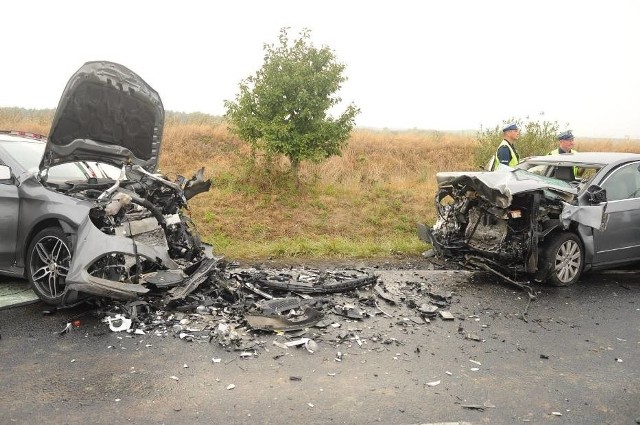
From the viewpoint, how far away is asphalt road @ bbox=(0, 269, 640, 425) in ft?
11.4

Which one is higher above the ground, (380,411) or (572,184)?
(572,184)

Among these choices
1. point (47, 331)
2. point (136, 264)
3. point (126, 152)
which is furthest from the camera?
point (126, 152)

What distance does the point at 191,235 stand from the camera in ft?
20.5

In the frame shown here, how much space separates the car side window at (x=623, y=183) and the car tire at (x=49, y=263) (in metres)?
6.95

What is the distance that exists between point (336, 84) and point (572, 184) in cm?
599

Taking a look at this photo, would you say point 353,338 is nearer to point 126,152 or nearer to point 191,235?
point 191,235

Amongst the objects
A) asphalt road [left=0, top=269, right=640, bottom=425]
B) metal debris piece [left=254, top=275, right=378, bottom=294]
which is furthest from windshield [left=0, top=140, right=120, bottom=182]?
metal debris piece [left=254, top=275, right=378, bottom=294]

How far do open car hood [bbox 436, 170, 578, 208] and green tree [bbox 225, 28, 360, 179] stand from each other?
498 cm

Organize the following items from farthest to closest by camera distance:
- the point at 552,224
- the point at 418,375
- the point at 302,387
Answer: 1. the point at 552,224
2. the point at 418,375
3. the point at 302,387

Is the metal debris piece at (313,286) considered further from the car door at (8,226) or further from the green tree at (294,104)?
the green tree at (294,104)

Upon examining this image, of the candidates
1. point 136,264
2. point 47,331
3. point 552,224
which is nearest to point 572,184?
point 552,224

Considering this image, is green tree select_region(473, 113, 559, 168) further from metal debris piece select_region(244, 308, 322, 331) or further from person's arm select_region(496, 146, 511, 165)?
metal debris piece select_region(244, 308, 322, 331)

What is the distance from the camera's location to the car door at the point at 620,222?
7.10 metres

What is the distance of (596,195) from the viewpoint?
684 centimetres
